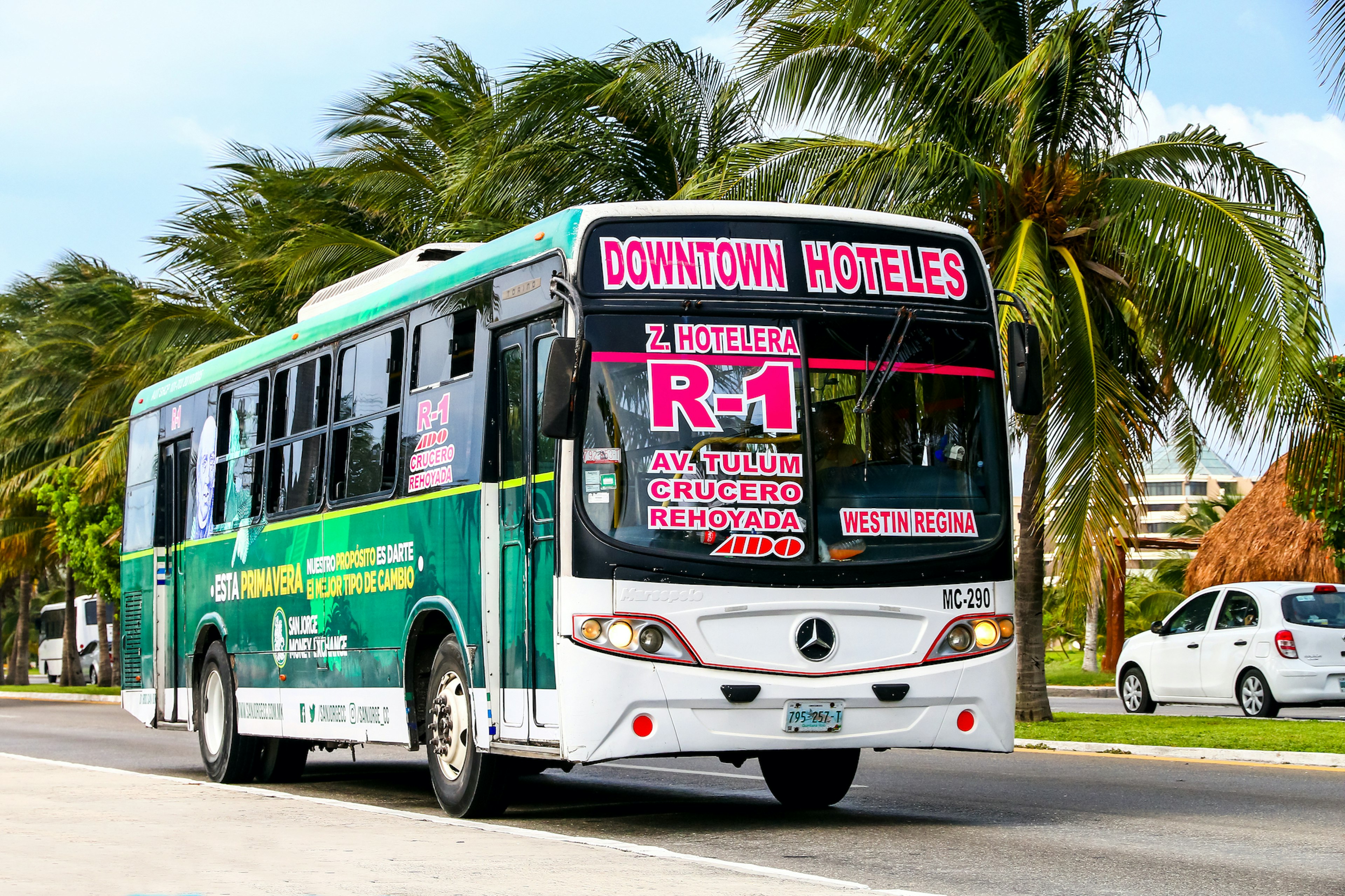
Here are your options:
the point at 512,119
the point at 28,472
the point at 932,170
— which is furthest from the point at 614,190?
the point at 28,472

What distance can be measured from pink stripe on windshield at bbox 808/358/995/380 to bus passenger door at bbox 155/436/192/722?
7948mm

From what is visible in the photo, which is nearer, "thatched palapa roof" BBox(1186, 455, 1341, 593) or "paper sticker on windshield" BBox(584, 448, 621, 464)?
"paper sticker on windshield" BBox(584, 448, 621, 464)

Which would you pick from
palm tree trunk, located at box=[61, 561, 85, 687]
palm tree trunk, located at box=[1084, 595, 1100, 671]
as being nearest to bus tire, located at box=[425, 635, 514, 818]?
palm tree trunk, located at box=[1084, 595, 1100, 671]

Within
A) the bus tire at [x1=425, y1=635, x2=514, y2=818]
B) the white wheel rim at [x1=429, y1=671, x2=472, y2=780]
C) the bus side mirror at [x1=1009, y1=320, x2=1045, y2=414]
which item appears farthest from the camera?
the white wheel rim at [x1=429, y1=671, x2=472, y2=780]

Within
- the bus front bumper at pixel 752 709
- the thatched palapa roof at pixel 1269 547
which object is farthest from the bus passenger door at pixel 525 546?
the thatched palapa roof at pixel 1269 547

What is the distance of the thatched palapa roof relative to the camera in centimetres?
3512

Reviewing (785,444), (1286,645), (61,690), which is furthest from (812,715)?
(61,690)

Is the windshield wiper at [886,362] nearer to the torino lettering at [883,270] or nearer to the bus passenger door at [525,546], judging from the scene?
the torino lettering at [883,270]

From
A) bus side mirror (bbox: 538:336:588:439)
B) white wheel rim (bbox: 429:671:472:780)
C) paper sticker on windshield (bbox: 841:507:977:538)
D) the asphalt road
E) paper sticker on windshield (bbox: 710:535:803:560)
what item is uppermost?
bus side mirror (bbox: 538:336:588:439)

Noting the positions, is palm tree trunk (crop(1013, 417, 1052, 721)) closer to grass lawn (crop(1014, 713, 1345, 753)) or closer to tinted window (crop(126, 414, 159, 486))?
grass lawn (crop(1014, 713, 1345, 753))

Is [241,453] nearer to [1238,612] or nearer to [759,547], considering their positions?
[759,547]

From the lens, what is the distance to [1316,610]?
68.1ft

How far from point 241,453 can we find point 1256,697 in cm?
1237

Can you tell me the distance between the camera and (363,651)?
481 inches
